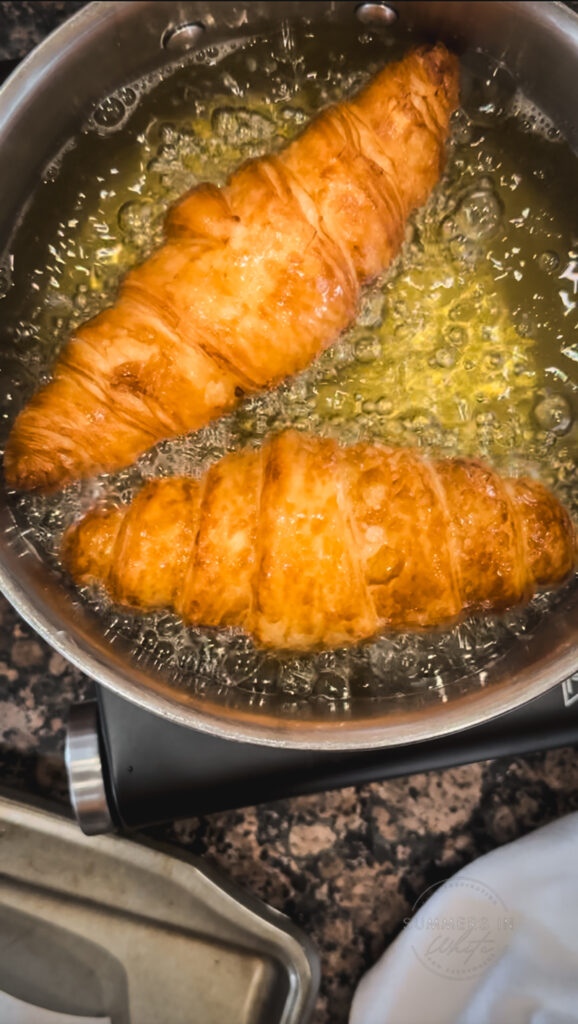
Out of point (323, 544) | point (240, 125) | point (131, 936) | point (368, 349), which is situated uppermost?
point (240, 125)

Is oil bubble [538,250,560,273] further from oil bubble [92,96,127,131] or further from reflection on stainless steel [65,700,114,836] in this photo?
reflection on stainless steel [65,700,114,836]

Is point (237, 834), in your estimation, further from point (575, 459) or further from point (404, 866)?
point (575, 459)

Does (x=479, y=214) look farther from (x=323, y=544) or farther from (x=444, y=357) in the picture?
(x=323, y=544)

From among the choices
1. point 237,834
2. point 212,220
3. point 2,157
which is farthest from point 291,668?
point 2,157

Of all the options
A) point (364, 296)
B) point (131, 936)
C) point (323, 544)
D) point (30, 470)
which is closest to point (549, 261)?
point (364, 296)

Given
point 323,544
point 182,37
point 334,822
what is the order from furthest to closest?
1. point 334,822
2. point 182,37
3. point 323,544

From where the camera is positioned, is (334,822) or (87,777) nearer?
(87,777)
